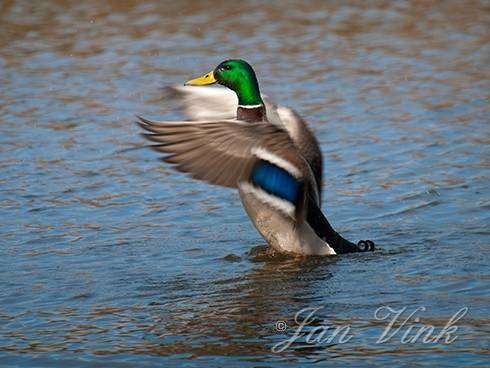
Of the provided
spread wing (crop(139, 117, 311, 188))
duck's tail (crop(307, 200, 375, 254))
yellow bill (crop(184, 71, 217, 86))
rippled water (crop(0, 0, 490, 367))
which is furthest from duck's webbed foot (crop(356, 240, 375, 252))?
yellow bill (crop(184, 71, 217, 86))

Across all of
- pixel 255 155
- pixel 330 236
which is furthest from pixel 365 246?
pixel 255 155

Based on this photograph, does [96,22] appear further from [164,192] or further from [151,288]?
[151,288]

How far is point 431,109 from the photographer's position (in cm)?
1123

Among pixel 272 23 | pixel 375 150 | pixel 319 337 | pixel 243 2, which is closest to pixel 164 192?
pixel 375 150

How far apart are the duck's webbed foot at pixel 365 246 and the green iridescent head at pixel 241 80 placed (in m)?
1.11

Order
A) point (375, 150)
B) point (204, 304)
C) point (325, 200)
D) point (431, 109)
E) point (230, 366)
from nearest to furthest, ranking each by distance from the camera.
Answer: point (230, 366), point (204, 304), point (325, 200), point (375, 150), point (431, 109)

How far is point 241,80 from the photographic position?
796 centimetres

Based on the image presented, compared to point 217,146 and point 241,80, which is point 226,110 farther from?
point 217,146

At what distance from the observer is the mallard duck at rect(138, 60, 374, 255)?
6.92m

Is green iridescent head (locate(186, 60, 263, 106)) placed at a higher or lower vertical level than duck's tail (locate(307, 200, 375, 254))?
higher

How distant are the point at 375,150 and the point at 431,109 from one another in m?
1.34

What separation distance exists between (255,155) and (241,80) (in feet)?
3.34

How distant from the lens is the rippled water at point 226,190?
626cm

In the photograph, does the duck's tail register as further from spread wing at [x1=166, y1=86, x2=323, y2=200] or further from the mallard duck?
spread wing at [x1=166, y1=86, x2=323, y2=200]
